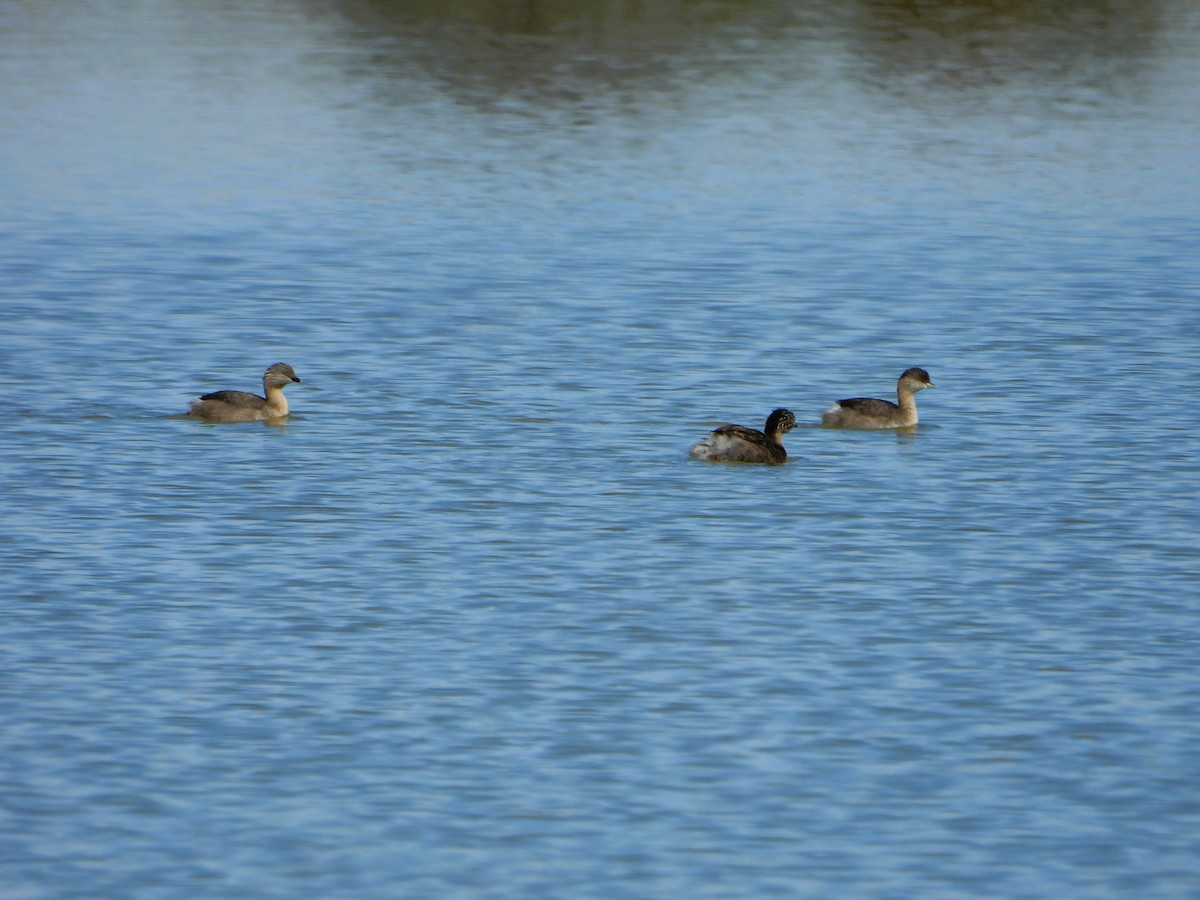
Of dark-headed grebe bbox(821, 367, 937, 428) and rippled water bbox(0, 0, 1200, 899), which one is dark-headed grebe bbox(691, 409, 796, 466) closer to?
rippled water bbox(0, 0, 1200, 899)

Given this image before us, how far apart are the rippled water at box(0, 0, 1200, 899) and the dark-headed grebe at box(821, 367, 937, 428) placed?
16 cm

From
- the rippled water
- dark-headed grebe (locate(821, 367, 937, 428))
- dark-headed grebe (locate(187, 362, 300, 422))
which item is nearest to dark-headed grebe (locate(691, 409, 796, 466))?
the rippled water

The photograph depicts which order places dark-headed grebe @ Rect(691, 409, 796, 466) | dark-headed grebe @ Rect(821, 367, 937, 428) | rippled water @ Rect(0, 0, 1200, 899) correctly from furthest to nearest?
dark-headed grebe @ Rect(821, 367, 937, 428) → dark-headed grebe @ Rect(691, 409, 796, 466) → rippled water @ Rect(0, 0, 1200, 899)

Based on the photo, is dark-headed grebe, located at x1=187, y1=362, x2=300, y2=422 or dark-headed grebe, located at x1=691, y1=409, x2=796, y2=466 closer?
dark-headed grebe, located at x1=691, y1=409, x2=796, y2=466

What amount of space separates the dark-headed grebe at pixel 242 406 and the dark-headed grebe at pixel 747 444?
365 cm

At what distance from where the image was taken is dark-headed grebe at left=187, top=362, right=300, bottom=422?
18047mm

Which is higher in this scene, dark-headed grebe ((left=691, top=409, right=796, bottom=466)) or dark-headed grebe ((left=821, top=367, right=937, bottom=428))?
dark-headed grebe ((left=821, top=367, right=937, bottom=428))

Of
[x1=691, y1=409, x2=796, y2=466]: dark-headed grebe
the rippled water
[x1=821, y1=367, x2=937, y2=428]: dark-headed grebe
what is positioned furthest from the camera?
[x1=821, y1=367, x2=937, y2=428]: dark-headed grebe

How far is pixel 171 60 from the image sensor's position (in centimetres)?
4612

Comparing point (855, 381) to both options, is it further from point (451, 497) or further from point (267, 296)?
point (267, 296)

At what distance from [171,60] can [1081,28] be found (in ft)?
67.5

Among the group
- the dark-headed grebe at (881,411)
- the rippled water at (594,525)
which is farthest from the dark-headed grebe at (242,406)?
the dark-headed grebe at (881,411)

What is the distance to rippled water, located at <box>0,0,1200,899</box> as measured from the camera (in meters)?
9.98

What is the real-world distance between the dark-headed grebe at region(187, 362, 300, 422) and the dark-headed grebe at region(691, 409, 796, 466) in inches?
144
